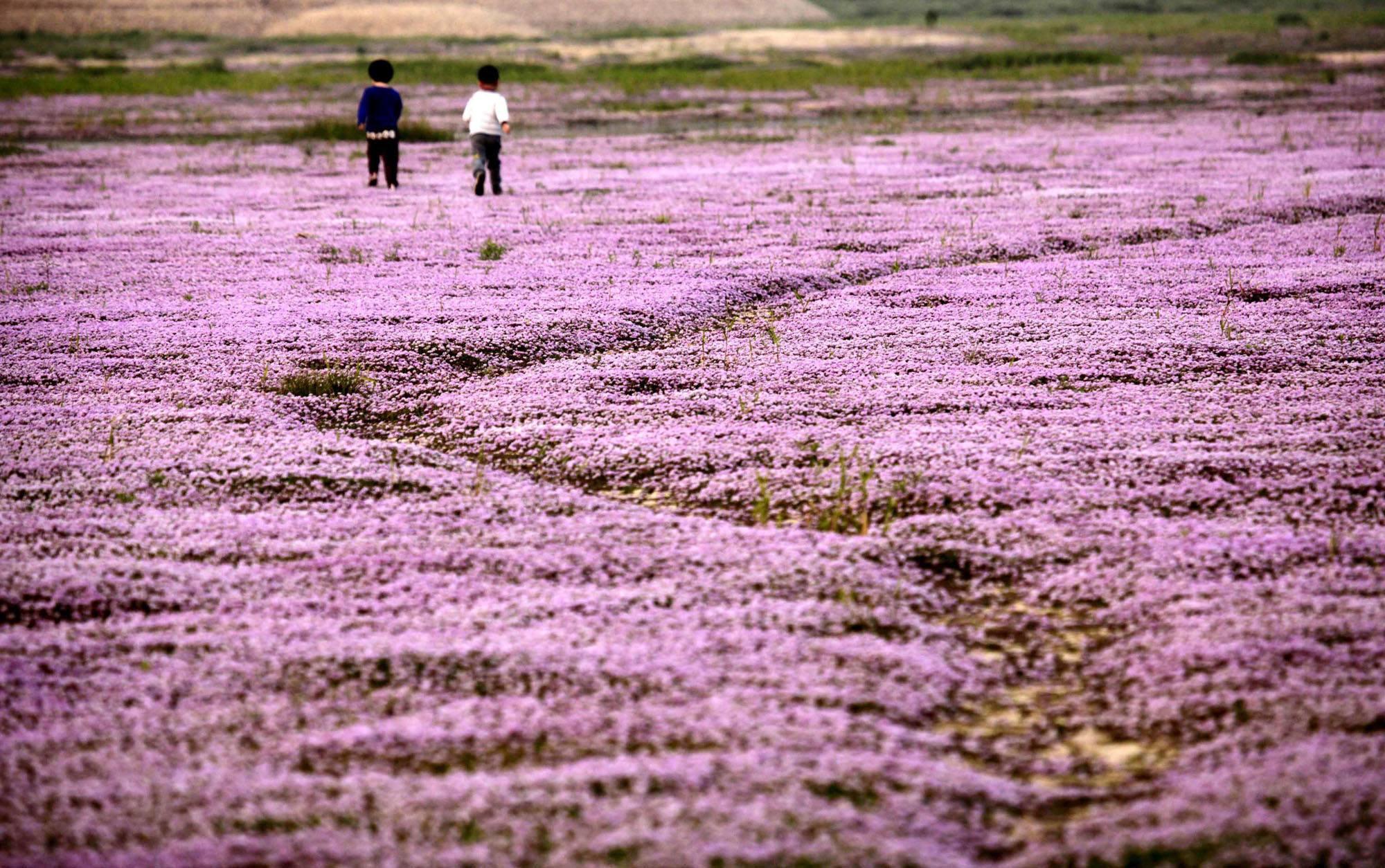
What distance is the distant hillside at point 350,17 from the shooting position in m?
130

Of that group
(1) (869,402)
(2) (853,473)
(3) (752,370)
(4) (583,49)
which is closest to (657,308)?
(3) (752,370)

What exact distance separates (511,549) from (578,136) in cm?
3380

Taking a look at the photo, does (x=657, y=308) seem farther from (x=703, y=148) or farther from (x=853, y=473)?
(x=703, y=148)

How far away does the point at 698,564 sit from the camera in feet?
23.5

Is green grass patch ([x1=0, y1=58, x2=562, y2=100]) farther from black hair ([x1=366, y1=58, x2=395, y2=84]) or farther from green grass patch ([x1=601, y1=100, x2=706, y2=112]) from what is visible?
black hair ([x1=366, y1=58, x2=395, y2=84])

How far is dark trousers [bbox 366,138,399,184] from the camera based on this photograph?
24.9 meters

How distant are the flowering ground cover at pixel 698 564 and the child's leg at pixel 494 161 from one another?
7.98 metres

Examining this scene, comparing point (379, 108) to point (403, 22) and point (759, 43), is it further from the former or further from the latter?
point (403, 22)

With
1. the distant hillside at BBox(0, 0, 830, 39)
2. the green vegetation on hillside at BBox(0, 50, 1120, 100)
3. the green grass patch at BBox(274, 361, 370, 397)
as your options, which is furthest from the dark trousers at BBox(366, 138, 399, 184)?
the distant hillside at BBox(0, 0, 830, 39)

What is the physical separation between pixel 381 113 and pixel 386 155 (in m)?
1.85

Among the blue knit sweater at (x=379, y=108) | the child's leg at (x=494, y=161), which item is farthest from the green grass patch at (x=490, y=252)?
the blue knit sweater at (x=379, y=108)

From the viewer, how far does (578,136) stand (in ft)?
129

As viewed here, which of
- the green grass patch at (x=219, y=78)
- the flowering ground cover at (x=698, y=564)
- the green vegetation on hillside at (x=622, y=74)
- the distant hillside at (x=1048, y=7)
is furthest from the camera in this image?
the distant hillside at (x=1048, y=7)

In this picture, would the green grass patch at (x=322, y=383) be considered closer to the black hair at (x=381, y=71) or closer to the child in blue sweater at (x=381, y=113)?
the child in blue sweater at (x=381, y=113)
